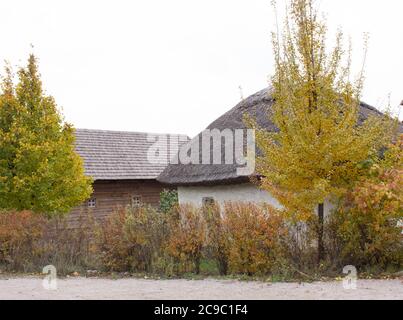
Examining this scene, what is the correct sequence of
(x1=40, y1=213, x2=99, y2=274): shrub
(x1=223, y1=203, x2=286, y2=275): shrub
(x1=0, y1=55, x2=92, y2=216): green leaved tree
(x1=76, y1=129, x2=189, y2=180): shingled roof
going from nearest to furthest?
(x1=223, y1=203, x2=286, y2=275): shrub → (x1=40, y1=213, x2=99, y2=274): shrub → (x1=0, y1=55, x2=92, y2=216): green leaved tree → (x1=76, y1=129, x2=189, y2=180): shingled roof

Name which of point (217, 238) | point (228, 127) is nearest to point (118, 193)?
point (228, 127)

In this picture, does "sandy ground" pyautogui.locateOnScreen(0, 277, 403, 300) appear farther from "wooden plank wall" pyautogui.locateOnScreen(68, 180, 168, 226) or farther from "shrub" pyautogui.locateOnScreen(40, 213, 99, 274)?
"wooden plank wall" pyautogui.locateOnScreen(68, 180, 168, 226)

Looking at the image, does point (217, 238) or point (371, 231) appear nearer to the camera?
point (371, 231)

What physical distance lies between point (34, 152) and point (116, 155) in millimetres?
11801

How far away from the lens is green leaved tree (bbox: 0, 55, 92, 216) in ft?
51.7

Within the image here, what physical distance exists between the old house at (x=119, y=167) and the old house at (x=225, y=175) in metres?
5.49

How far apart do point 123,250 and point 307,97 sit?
5.35 meters

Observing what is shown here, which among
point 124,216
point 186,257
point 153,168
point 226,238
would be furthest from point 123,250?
point 153,168

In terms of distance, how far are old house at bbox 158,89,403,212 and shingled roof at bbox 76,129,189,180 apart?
18.8 ft

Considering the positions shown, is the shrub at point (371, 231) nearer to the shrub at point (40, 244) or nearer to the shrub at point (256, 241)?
the shrub at point (256, 241)

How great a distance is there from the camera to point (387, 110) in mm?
11820

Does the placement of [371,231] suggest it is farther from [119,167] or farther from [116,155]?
[116,155]

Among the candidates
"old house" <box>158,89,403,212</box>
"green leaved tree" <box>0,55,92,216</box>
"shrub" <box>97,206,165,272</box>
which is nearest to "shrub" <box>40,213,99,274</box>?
"shrub" <box>97,206,165,272</box>

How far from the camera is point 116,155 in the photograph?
27500 millimetres
